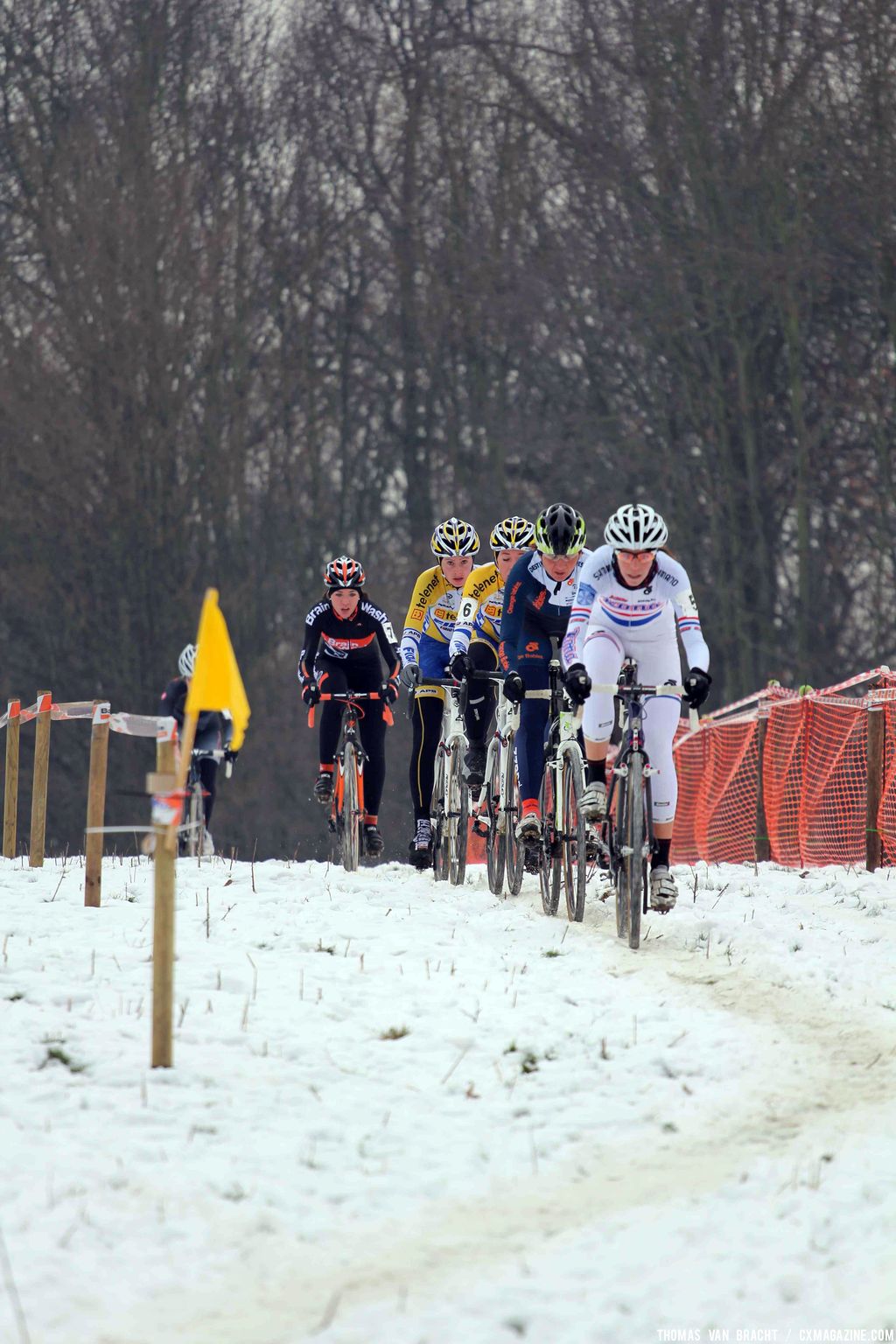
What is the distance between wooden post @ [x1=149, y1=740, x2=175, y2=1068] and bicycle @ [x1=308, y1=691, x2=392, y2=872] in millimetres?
6353

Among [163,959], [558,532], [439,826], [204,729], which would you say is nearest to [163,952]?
[163,959]

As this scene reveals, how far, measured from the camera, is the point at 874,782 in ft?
43.4

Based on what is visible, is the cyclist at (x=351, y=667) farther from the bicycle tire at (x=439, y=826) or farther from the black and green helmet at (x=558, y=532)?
the black and green helmet at (x=558, y=532)

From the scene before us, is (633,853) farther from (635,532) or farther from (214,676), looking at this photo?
(214,676)

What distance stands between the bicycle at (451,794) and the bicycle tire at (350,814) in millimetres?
578

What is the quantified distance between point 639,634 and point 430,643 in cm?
341

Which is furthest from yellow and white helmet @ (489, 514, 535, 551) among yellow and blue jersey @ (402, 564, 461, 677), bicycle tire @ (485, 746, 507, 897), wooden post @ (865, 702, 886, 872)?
wooden post @ (865, 702, 886, 872)

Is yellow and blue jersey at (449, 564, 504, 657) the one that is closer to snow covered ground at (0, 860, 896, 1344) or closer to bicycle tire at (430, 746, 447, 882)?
bicycle tire at (430, 746, 447, 882)

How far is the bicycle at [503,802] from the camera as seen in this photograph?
36.7ft

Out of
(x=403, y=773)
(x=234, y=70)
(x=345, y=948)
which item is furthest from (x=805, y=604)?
(x=345, y=948)

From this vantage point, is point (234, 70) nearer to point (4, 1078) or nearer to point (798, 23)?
point (798, 23)

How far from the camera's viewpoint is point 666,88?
2780cm

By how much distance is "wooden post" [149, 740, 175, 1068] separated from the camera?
21.4 ft

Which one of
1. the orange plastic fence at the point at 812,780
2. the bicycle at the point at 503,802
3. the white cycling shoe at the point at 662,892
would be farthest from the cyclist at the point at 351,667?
the white cycling shoe at the point at 662,892
